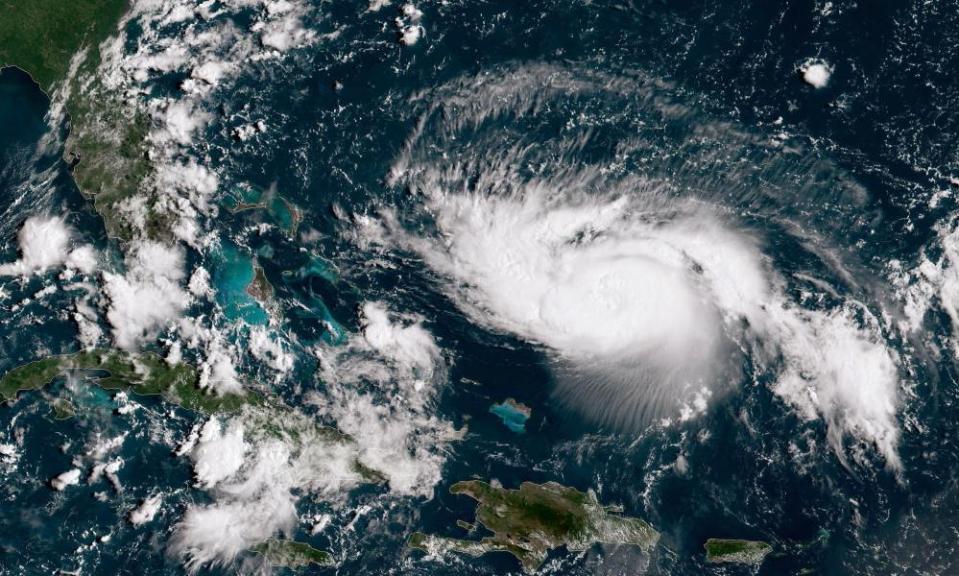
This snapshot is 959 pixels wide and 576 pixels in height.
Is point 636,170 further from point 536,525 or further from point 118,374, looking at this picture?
point 118,374

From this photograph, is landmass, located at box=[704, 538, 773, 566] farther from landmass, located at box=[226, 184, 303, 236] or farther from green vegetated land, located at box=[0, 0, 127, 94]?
green vegetated land, located at box=[0, 0, 127, 94]

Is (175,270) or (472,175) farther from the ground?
(472,175)

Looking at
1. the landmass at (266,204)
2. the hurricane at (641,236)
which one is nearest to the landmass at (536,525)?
the hurricane at (641,236)

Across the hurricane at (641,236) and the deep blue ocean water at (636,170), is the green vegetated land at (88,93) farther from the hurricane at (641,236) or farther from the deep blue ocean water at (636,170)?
the hurricane at (641,236)

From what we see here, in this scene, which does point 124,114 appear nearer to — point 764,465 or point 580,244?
point 580,244

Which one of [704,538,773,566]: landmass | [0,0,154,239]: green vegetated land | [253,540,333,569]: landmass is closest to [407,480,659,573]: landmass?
[704,538,773,566]: landmass

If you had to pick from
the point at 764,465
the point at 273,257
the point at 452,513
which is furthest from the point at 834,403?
the point at 273,257
